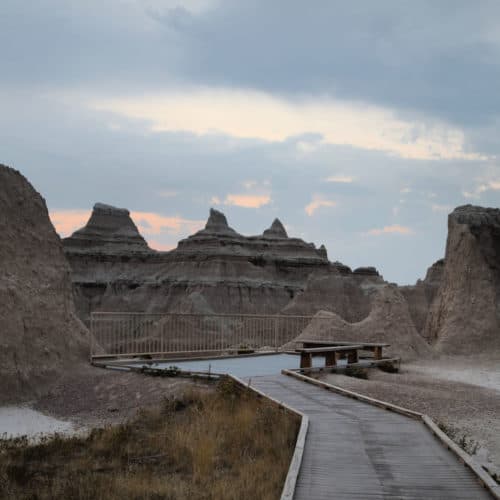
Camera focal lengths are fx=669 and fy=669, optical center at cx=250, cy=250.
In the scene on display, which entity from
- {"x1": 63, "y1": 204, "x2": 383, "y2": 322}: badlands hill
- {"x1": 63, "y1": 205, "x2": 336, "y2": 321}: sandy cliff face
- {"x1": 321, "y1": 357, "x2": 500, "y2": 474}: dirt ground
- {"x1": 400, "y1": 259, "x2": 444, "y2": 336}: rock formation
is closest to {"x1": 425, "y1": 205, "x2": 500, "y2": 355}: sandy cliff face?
{"x1": 321, "y1": 357, "x2": 500, "y2": 474}: dirt ground

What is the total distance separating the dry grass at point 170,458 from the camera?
8.11 meters

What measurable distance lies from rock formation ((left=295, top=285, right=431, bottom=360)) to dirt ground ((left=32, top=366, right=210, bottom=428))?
31.7 feet

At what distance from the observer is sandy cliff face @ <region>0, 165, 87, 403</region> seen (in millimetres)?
16641

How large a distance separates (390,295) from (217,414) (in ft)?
46.4

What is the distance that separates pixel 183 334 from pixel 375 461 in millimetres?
33037

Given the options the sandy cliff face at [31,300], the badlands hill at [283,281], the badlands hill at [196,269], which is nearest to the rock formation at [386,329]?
the badlands hill at [283,281]

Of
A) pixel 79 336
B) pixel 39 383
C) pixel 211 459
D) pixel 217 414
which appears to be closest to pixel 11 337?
pixel 39 383

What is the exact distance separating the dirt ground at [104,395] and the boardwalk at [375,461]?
15.6ft

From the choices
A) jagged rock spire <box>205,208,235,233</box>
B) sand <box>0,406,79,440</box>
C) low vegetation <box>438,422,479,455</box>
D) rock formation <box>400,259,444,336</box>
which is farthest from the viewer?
jagged rock spire <box>205,208,235,233</box>

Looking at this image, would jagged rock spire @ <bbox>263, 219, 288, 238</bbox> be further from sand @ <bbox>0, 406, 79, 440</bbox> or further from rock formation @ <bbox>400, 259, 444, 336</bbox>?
sand @ <bbox>0, 406, 79, 440</bbox>

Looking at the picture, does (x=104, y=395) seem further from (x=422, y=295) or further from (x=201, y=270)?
(x=201, y=270)

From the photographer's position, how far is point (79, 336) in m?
19.3

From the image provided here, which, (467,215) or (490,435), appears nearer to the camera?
(490,435)

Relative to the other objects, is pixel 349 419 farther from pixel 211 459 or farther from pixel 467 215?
pixel 467 215
